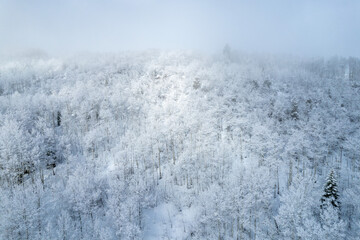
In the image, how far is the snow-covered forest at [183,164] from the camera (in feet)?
110

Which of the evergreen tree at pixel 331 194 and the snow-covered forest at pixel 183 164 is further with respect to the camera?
the evergreen tree at pixel 331 194

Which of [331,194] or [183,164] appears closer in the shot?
[331,194]

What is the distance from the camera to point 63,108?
247ft

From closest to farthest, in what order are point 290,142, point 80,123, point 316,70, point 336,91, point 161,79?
point 290,142
point 80,123
point 336,91
point 161,79
point 316,70

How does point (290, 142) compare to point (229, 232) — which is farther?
point (290, 142)

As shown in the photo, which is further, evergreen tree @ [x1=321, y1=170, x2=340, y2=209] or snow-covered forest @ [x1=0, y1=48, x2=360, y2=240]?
evergreen tree @ [x1=321, y1=170, x2=340, y2=209]

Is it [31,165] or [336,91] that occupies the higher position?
[336,91]

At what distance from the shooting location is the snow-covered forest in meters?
33.4

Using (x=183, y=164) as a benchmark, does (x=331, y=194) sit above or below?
below

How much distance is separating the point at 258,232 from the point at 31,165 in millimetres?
48974

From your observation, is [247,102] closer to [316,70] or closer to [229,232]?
[229,232]

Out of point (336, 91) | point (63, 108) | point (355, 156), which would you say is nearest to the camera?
point (355, 156)

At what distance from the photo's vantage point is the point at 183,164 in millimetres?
49594

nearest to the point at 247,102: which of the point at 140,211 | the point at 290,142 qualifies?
the point at 290,142
